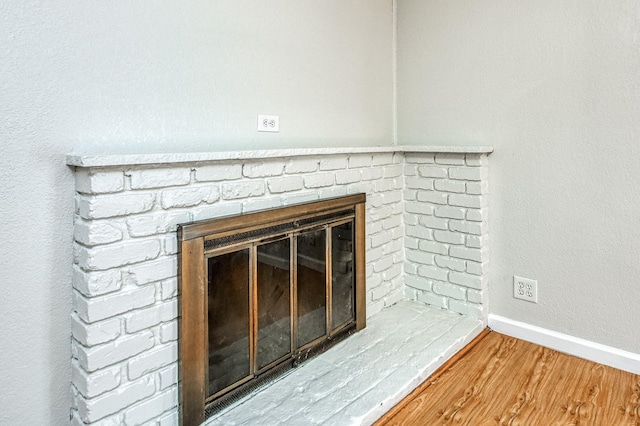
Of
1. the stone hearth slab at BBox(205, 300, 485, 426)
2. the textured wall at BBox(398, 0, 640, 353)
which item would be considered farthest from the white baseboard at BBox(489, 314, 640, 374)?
the stone hearth slab at BBox(205, 300, 485, 426)

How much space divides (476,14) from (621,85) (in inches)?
33.8

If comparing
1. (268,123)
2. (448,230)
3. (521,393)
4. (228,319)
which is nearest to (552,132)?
(448,230)

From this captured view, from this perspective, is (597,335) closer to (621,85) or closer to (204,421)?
(621,85)

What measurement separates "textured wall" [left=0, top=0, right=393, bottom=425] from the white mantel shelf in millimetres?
145

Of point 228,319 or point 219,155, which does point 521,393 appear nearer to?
point 228,319

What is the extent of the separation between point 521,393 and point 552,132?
50.9 inches

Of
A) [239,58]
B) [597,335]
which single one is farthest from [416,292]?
[239,58]

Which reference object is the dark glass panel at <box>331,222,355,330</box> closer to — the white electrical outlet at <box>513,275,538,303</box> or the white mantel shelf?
the white mantel shelf

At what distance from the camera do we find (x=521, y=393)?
6.05 ft

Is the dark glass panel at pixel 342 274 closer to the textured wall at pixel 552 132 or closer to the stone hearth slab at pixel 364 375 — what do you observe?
the stone hearth slab at pixel 364 375

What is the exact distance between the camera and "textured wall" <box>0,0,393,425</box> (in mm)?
1259

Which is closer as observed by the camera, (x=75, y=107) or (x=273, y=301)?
(x=75, y=107)

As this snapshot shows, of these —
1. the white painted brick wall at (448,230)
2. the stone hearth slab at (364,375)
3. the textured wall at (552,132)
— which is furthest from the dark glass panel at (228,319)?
the textured wall at (552,132)

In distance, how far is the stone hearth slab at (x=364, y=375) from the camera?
162cm
